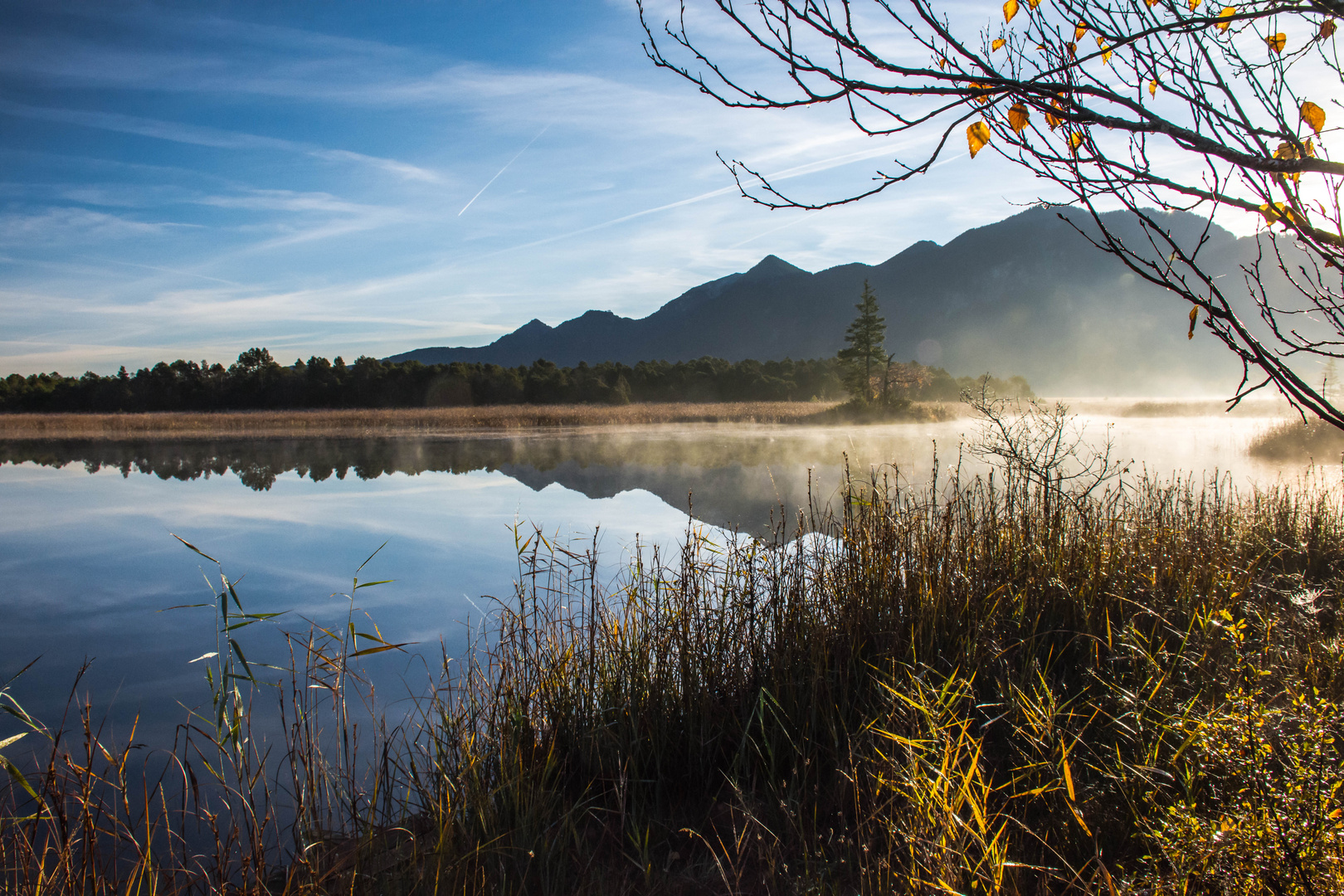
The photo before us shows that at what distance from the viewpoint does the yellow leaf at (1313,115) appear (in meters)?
1.36

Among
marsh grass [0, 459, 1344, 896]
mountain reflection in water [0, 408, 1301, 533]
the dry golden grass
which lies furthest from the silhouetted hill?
marsh grass [0, 459, 1344, 896]

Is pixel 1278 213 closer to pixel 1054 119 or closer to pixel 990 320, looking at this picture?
pixel 1054 119

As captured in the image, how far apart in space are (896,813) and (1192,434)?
68.0 feet

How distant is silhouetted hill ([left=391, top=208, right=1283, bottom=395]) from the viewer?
440 ft

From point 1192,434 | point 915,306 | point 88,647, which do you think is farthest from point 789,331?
point 88,647

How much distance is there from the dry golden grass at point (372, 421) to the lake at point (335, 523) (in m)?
9.13

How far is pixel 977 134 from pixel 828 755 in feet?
6.75

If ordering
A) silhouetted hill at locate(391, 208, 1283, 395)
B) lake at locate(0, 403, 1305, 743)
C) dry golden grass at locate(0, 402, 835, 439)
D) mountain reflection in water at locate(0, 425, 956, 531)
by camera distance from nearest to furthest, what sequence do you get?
lake at locate(0, 403, 1305, 743) → mountain reflection in water at locate(0, 425, 956, 531) → dry golden grass at locate(0, 402, 835, 439) → silhouetted hill at locate(391, 208, 1283, 395)

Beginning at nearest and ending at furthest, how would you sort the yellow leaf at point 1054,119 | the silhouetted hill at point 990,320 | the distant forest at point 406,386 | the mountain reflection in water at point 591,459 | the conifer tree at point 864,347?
the yellow leaf at point 1054,119, the mountain reflection in water at point 591,459, the conifer tree at point 864,347, the distant forest at point 406,386, the silhouetted hill at point 990,320

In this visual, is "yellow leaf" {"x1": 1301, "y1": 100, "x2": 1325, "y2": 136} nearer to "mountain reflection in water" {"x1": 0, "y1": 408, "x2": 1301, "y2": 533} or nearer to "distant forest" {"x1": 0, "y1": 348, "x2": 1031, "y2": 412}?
"mountain reflection in water" {"x1": 0, "y1": 408, "x2": 1301, "y2": 533}

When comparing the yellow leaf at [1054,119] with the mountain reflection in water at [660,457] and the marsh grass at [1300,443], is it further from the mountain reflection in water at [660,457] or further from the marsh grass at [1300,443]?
the marsh grass at [1300,443]

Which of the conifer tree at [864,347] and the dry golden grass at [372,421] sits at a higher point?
the conifer tree at [864,347]

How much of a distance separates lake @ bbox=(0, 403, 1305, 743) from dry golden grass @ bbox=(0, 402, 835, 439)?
913 cm

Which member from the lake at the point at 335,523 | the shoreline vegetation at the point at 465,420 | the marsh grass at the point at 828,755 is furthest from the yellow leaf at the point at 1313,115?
the shoreline vegetation at the point at 465,420
